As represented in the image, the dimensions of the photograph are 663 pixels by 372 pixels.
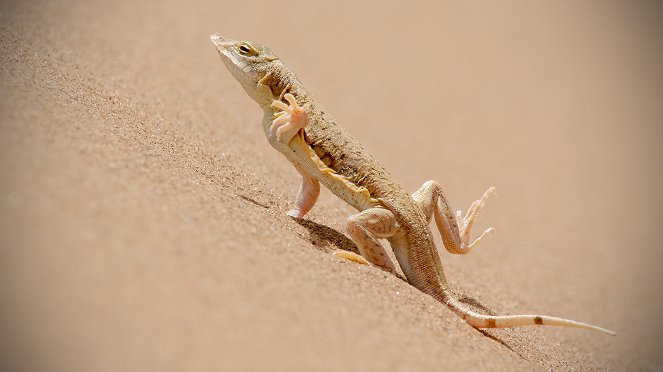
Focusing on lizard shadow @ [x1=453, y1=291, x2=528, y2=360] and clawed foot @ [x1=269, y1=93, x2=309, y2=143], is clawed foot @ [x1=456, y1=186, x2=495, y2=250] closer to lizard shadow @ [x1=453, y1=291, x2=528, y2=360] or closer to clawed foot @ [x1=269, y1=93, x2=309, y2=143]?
lizard shadow @ [x1=453, y1=291, x2=528, y2=360]

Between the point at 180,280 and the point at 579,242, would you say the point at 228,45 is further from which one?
the point at 579,242

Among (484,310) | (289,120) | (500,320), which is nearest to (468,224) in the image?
(484,310)

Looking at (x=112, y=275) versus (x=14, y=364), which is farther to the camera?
(x=112, y=275)

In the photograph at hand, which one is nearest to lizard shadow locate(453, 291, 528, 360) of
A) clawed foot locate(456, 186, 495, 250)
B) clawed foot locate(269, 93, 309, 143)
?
clawed foot locate(456, 186, 495, 250)

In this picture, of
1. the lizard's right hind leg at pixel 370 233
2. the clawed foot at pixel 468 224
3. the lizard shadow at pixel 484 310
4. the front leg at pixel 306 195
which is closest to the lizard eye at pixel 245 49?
the front leg at pixel 306 195

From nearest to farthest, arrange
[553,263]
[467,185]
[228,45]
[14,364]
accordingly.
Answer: [14,364] → [228,45] → [553,263] → [467,185]

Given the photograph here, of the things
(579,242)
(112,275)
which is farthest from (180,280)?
(579,242)

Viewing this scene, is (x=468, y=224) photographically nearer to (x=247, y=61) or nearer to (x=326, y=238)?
(x=326, y=238)
